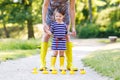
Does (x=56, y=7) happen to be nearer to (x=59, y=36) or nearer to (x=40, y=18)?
(x=59, y=36)

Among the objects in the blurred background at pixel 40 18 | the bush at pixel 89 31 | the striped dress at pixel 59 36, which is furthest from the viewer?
the bush at pixel 89 31

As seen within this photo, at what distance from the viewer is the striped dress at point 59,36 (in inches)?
314

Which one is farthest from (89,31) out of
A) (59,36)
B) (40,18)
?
(59,36)

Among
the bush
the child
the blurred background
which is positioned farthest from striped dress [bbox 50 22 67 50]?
the bush

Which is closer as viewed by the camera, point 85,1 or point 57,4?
point 57,4

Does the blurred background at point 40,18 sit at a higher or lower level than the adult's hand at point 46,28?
lower

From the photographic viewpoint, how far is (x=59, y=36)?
798 centimetres

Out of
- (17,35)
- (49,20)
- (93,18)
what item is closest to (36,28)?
(17,35)

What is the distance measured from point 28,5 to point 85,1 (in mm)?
9517

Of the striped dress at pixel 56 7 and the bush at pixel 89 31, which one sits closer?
the striped dress at pixel 56 7

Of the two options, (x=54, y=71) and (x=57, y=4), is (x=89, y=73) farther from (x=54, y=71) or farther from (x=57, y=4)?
(x=57, y=4)

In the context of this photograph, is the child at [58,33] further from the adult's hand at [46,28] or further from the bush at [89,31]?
the bush at [89,31]

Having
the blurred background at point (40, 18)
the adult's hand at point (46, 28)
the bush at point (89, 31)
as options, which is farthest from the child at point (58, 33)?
the bush at point (89, 31)

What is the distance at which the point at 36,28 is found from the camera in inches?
1479
